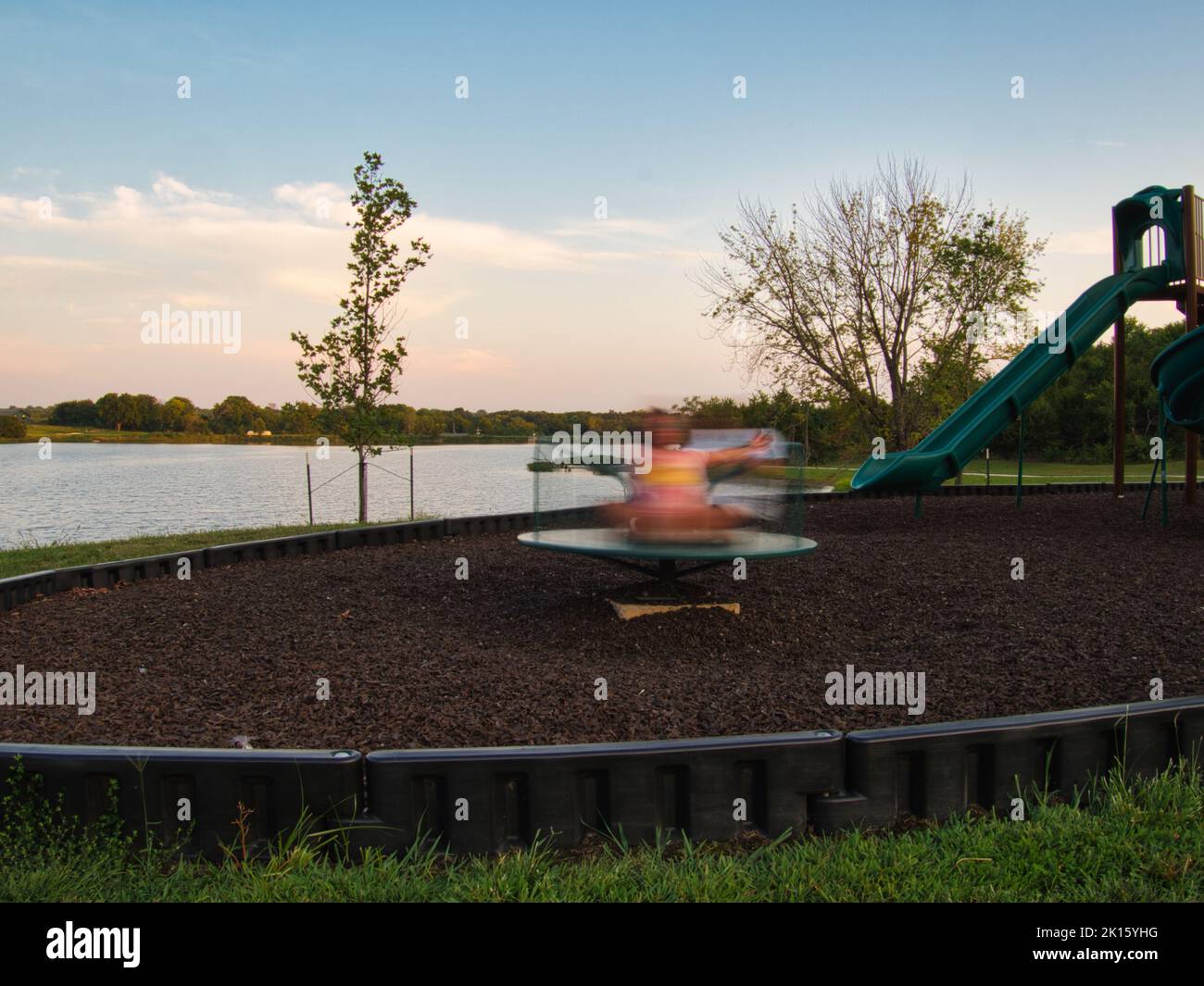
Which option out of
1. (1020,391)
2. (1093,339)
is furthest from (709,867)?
(1093,339)

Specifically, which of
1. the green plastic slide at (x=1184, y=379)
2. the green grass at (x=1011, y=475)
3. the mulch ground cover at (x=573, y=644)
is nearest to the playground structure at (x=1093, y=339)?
the green plastic slide at (x=1184, y=379)

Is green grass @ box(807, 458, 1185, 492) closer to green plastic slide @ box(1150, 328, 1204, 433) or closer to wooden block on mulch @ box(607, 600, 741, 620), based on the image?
green plastic slide @ box(1150, 328, 1204, 433)

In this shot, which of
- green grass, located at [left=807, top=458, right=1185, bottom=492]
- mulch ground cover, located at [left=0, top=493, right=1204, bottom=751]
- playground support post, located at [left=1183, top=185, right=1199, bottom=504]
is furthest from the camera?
green grass, located at [left=807, top=458, right=1185, bottom=492]

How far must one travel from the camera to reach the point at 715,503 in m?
6.40

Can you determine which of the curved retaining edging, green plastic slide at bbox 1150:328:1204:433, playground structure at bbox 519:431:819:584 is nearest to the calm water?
playground structure at bbox 519:431:819:584

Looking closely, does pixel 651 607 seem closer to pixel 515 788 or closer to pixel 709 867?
pixel 515 788

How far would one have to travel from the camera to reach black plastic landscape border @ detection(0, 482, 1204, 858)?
3.24m

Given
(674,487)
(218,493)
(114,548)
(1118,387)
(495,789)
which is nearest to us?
(495,789)

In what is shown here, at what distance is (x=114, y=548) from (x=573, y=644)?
7.44 metres

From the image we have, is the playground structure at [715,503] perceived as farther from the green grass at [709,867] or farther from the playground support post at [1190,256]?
the playground support post at [1190,256]

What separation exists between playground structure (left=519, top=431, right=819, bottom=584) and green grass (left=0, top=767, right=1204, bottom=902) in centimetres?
274
